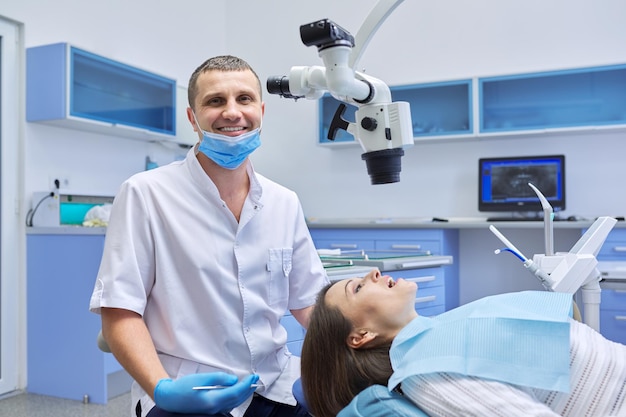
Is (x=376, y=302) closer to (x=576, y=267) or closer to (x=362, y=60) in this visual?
(x=576, y=267)

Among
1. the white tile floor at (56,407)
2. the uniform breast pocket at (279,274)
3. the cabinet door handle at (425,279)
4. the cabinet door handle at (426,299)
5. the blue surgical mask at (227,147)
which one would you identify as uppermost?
→ the blue surgical mask at (227,147)

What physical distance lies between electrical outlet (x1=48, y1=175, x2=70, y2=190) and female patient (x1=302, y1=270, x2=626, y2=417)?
2807 millimetres

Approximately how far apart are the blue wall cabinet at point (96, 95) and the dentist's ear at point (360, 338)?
2.68 m

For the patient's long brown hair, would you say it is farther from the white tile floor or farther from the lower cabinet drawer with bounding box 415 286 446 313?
the white tile floor

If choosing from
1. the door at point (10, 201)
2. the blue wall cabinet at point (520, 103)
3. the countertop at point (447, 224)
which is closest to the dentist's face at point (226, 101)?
the door at point (10, 201)

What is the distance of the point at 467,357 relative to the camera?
1.09 m

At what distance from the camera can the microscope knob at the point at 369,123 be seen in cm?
121

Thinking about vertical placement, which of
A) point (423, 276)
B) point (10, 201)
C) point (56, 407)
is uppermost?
point (10, 201)

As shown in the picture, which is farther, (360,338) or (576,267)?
(576,267)

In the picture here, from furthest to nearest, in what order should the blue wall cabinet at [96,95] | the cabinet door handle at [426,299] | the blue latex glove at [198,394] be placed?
the blue wall cabinet at [96,95] < the cabinet door handle at [426,299] < the blue latex glove at [198,394]

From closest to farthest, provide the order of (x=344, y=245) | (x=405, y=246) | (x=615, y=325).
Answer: (x=615, y=325), (x=405, y=246), (x=344, y=245)

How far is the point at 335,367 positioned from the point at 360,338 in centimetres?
9

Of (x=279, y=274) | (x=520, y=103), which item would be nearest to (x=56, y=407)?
(x=279, y=274)

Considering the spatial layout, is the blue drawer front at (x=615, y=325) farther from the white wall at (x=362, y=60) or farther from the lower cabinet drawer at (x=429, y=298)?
the lower cabinet drawer at (x=429, y=298)
